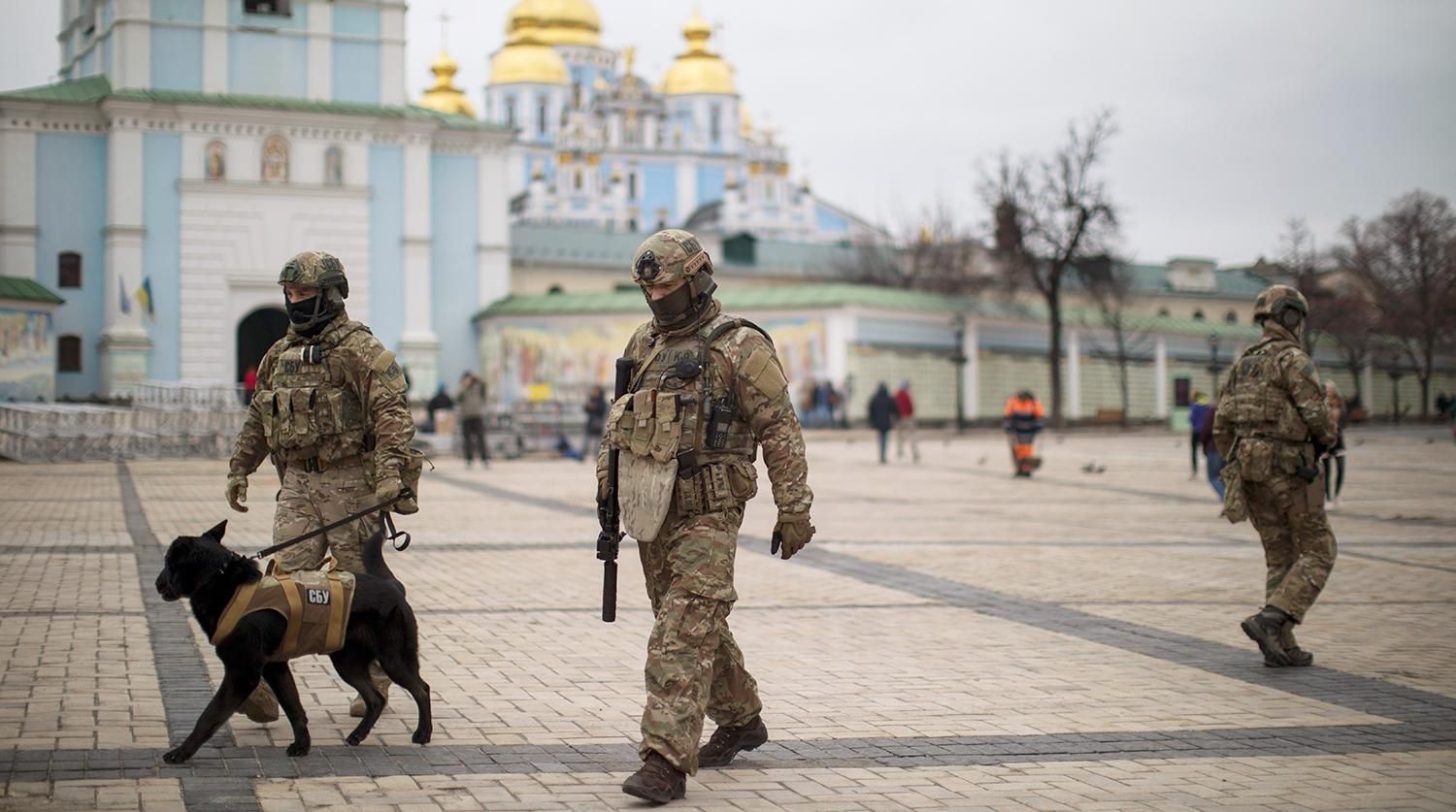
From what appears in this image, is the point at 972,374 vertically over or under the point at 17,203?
under

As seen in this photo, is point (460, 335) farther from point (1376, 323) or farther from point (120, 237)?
point (1376, 323)

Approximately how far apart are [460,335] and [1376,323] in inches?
1348

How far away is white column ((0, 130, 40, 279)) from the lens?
1941 inches

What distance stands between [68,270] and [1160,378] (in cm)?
3350

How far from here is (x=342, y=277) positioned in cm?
756

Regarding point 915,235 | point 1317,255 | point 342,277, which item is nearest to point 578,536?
point 342,277

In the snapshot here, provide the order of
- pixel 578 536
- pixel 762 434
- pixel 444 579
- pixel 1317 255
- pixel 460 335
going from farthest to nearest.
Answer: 1. pixel 1317 255
2. pixel 460 335
3. pixel 578 536
4. pixel 444 579
5. pixel 762 434

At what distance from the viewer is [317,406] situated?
750 cm

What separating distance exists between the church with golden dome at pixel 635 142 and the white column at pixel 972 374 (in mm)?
48088

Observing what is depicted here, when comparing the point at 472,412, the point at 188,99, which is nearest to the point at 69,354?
the point at 188,99

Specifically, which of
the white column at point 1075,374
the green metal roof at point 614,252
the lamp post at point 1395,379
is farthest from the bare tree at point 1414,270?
the green metal roof at point 614,252

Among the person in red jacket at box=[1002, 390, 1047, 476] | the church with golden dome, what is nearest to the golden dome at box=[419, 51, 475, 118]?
the church with golden dome

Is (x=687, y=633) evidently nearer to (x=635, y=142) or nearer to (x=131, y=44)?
(x=131, y=44)

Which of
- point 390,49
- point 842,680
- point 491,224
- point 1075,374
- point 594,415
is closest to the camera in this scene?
point 842,680
